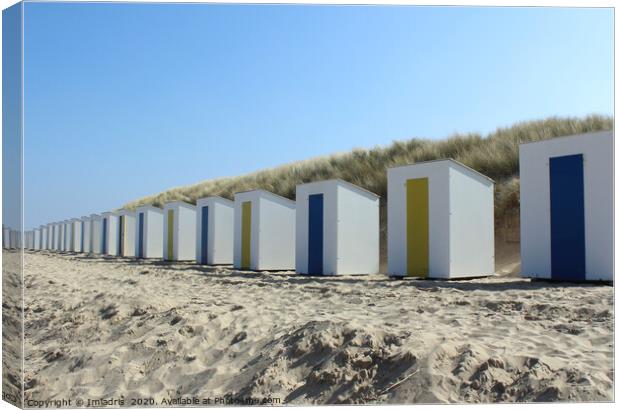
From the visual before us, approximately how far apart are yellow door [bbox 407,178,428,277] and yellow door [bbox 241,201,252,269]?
183 inches

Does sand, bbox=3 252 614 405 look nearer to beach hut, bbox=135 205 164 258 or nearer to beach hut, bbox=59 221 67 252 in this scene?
beach hut, bbox=135 205 164 258

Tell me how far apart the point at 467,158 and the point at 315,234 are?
8.71 metres

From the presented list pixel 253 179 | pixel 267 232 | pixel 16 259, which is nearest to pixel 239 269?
pixel 267 232

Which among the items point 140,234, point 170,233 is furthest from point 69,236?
point 170,233

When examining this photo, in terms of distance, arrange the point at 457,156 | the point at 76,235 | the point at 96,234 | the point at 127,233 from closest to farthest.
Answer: the point at 457,156 → the point at 127,233 → the point at 96,234 → the point at 76,235

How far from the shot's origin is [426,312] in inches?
232

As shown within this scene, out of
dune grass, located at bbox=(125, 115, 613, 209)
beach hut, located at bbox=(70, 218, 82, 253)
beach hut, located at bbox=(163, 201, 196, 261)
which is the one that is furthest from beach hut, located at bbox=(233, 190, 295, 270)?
beach hut, located at bbox=(70, 218, 82, 253)

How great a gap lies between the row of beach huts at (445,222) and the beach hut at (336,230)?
20mm

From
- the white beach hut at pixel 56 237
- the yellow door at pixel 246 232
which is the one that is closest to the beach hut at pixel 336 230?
the yellow door at pixel 246 232

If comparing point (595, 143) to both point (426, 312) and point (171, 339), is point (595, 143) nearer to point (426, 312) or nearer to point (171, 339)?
point (426, 312)

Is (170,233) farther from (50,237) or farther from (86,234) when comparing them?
(50,237)

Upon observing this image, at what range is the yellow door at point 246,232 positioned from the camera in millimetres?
13648

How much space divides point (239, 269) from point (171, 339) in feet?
29.2

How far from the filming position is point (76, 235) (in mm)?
32250
